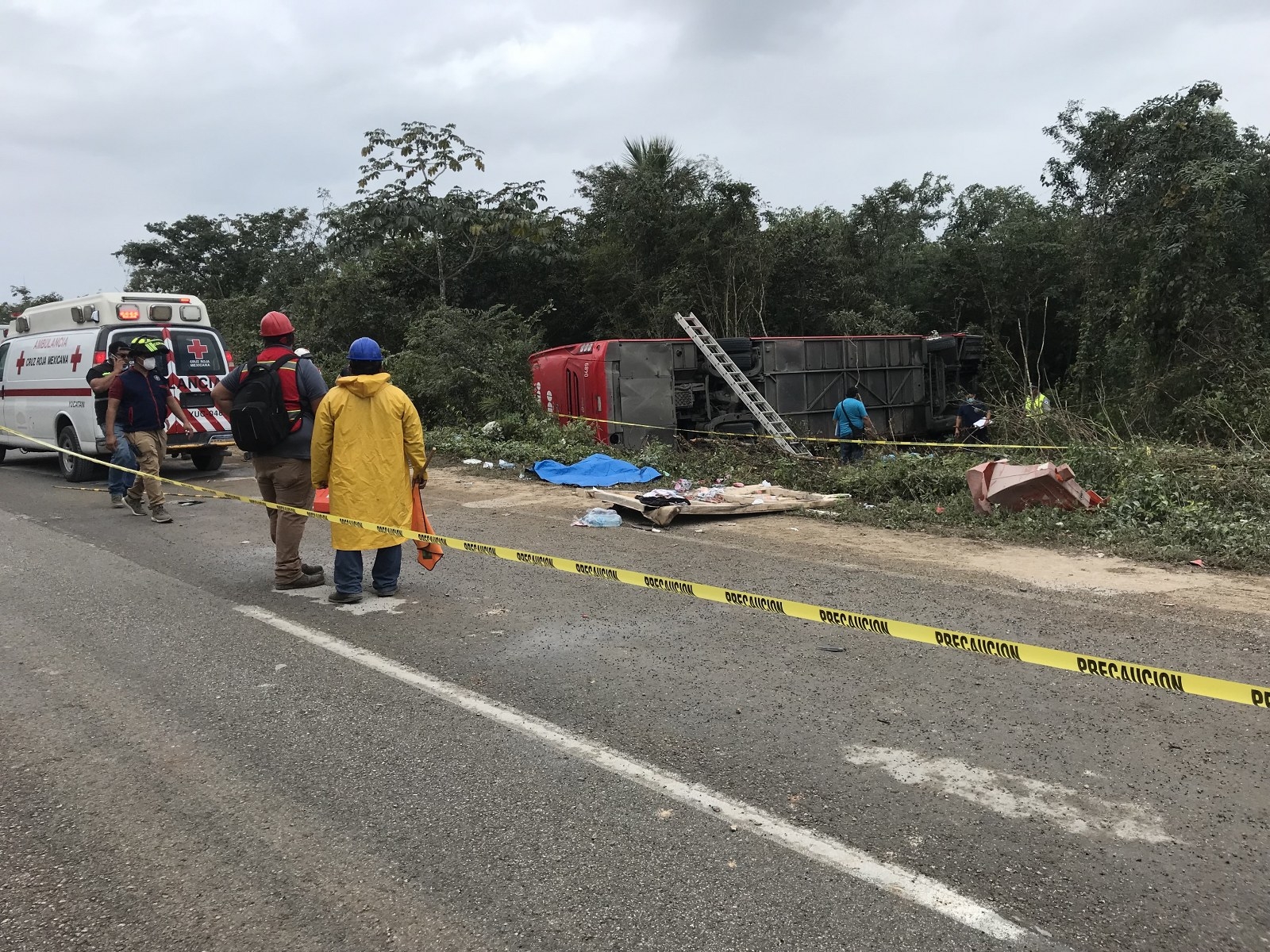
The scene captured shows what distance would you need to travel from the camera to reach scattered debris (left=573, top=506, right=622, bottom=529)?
29.9 ft

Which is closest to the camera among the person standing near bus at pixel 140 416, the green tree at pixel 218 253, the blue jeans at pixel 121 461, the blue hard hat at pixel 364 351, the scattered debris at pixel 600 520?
the blue hard hat at pixel 364 351

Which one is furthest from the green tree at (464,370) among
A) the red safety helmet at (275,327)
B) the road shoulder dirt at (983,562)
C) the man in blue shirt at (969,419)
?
the red safety helmet at (275,327)

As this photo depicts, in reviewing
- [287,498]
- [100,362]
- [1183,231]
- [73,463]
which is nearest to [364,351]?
[287,498]

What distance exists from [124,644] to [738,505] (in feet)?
19.8

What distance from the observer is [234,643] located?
17.0ft

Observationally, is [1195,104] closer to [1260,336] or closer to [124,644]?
[1260,336]

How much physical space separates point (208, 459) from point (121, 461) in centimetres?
379

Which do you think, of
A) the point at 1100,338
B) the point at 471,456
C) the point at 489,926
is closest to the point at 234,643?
the point at 489,926

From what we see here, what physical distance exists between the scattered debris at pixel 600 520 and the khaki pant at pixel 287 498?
328 cm

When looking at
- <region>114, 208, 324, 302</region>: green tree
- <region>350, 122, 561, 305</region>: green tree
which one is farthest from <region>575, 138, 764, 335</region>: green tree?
<region>114, 208, 324, 302</region>: green tree

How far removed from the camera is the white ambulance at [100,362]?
1233cm

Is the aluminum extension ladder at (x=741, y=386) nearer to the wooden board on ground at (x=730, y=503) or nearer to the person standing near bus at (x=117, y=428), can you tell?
the wooden board on ground at (x=730, y=503)

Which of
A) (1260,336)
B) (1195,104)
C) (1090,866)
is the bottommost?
(1090,866)

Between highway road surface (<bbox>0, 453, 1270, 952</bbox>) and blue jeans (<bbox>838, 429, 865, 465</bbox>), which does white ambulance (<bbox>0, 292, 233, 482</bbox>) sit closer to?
highway road surface (<bbox>0, 453, 1270, 952</bbox>)
